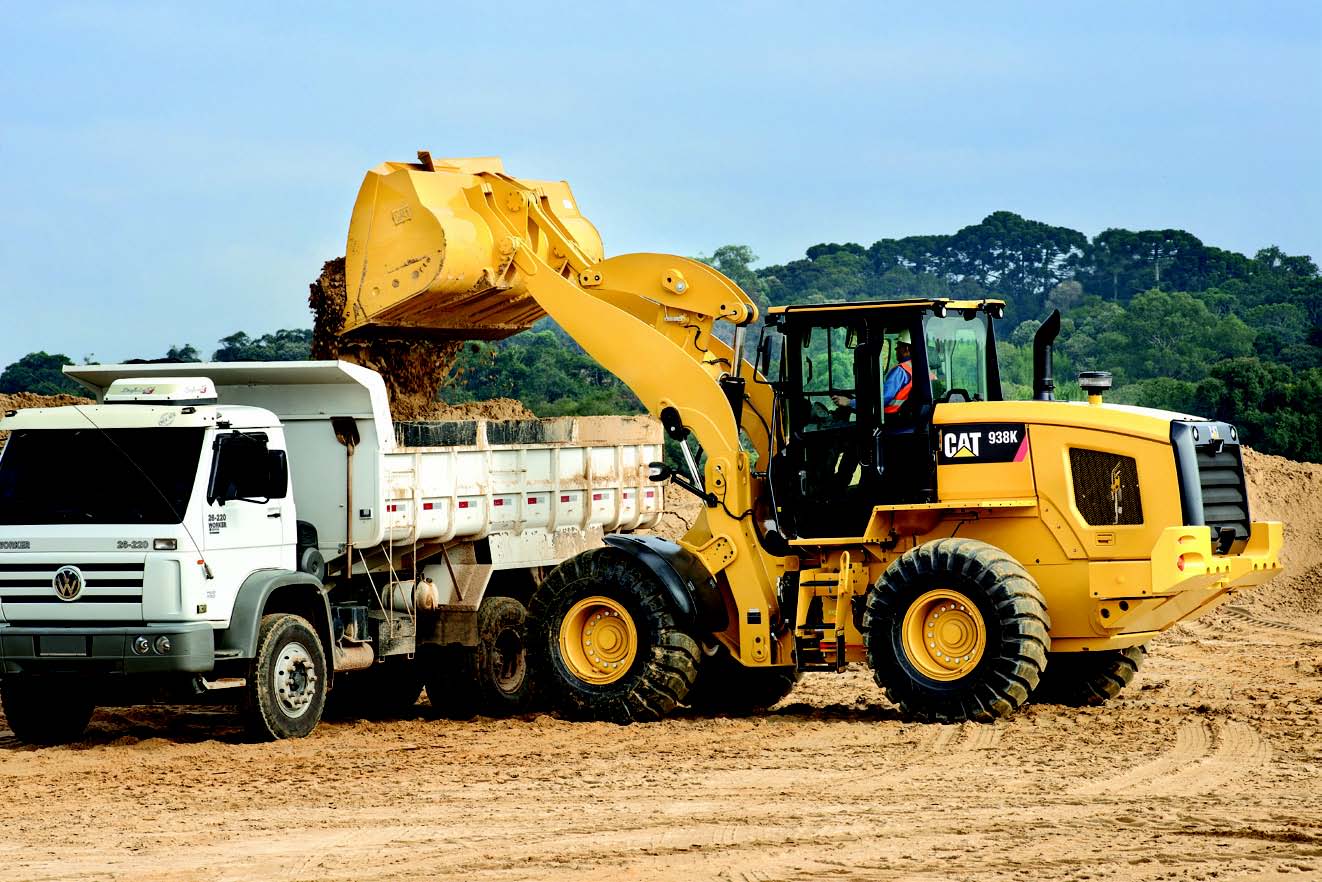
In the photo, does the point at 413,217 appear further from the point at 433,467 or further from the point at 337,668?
the point at 337,668

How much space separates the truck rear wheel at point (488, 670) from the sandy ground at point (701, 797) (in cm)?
60

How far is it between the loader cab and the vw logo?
17.4 feet

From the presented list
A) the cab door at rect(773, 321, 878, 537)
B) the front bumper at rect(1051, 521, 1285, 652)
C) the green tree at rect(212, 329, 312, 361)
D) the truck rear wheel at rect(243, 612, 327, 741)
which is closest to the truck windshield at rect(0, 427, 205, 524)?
the truck rear wheel at rect(243, 612, 327, 741)

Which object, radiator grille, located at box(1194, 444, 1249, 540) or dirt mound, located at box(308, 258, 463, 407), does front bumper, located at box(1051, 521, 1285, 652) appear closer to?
radiator grille, located at box(1194, 444, 1249, 540)

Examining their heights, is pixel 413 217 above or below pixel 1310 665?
above

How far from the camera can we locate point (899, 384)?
48.0ft

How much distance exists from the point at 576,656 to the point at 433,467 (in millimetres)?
1923

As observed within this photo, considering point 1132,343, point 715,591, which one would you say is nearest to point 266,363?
point 715,591

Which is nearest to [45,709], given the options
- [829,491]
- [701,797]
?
[701,797]

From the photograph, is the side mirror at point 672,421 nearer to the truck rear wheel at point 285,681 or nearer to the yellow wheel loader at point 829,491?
the yellow wheel loader at point 829,491

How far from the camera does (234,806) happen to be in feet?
37.3

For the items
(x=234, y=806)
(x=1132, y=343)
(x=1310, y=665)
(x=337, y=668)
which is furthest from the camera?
(x=1132, y=343)

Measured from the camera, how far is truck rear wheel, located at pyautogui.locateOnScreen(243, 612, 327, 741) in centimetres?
1376

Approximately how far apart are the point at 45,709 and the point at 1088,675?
8095 mm
